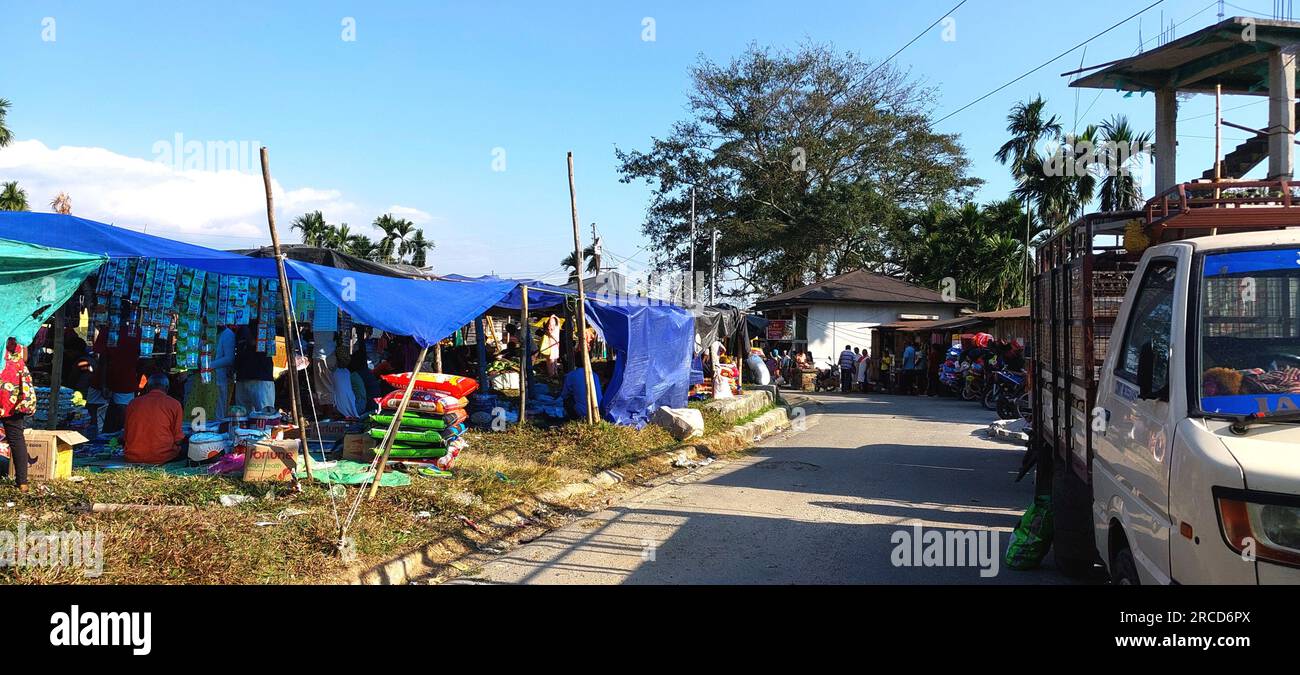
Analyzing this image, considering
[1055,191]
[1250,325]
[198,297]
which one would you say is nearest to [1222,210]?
[1250,325]

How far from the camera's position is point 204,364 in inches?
419

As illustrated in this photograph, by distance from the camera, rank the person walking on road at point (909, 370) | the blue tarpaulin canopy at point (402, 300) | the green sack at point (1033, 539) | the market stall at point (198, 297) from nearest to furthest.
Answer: the green sack at point (1033, 539)
the blue tarpaulin canopy at point (402, 300)
the market stall at point (198, 297)
the person walking on road at point (909, 370)

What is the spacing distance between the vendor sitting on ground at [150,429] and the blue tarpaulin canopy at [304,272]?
5.57ft

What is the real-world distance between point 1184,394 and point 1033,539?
3.15 m

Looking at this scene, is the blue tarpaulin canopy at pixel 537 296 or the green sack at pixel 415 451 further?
the blue tarpaulin canopy at pixel 537 296

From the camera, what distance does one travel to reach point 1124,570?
13.6ft

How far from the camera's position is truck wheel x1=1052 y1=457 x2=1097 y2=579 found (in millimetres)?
5695

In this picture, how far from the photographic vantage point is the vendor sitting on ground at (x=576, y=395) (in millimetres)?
13438

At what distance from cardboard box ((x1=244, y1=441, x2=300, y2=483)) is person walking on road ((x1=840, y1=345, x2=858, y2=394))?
24.4 meters

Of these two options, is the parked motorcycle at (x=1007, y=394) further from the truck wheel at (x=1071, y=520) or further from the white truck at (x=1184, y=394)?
the white truck at (x=1184, y=394)

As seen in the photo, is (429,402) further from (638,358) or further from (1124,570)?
(1124,570)

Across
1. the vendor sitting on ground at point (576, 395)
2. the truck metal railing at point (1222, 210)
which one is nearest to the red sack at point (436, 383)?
the vendor sitting on ground at point (576, 395)

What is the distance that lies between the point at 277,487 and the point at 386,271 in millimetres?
4393
